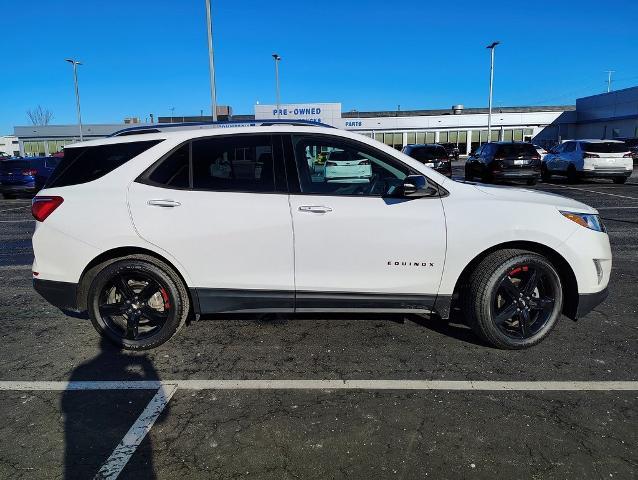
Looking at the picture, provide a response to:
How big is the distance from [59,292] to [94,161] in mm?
1116

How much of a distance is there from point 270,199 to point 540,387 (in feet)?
7.82

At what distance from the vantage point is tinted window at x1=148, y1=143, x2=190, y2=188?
3.66 metres

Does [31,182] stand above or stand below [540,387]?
above

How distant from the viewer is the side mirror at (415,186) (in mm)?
3438

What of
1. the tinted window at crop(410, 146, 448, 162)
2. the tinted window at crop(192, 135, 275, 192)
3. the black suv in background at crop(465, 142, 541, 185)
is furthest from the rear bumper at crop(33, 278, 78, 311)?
the tinted window at crop(410, 146, 448, 162)

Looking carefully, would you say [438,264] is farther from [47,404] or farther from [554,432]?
[47,404]

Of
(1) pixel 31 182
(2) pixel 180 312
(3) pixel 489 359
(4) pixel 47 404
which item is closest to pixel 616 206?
(3) pixel 489 359

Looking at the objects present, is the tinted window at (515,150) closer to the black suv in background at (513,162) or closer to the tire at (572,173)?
the black suv in background at (513,162)

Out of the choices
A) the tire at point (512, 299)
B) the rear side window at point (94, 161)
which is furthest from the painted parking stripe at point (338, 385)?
the rear side window at point (94, 161)

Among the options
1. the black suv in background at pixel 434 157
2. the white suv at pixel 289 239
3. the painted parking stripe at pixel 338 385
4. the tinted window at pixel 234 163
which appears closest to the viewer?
the painted parking stripe at pixel 338 385

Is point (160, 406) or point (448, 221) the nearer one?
point (160, 406)

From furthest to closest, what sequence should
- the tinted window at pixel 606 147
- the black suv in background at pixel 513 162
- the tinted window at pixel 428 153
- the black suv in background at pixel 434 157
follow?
the tinted window at pixel 428 153 < the black suv in background at pixel 434 157 < the tinted window at pixel 606 147 < the black suv in background at pixel 513 162

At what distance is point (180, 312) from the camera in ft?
12.3

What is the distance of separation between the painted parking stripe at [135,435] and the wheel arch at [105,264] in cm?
83
